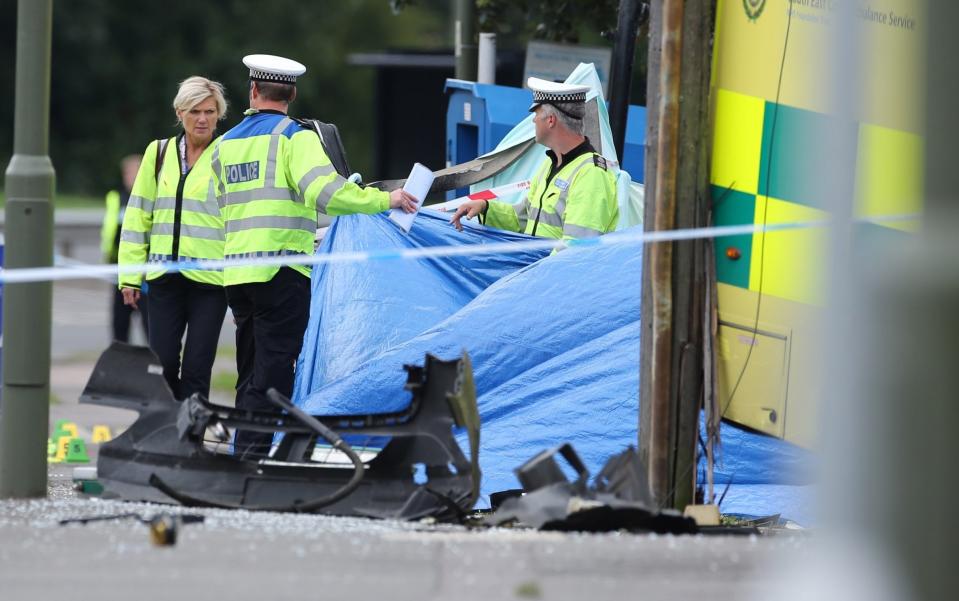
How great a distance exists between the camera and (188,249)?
695 centimetres

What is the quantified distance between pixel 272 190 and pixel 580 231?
56.6 inches

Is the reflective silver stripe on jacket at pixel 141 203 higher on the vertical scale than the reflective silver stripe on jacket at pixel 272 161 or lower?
lower

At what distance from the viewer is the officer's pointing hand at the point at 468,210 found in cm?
745

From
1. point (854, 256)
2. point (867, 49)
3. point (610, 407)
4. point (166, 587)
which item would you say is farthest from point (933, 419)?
point (610, 407)

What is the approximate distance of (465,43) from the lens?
36.5ft

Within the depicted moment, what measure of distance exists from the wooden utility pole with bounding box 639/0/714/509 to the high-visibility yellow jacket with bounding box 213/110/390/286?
141 centimetres

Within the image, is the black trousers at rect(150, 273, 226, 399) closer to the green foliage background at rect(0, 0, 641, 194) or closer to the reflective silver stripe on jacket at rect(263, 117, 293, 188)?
the reflective silver stripe on jacket at rect(263, 117, 293, 188)

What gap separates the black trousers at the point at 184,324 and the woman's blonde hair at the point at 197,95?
0.74 meters

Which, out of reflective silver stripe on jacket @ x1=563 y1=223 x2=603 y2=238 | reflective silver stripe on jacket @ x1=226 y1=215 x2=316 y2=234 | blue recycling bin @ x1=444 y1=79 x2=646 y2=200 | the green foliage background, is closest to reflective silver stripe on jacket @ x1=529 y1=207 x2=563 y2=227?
reflective silver stripe on jacket @ x1=563 y1=223 x2=603 y2=238

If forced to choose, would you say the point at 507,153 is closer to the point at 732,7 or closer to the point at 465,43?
the point at 465,43

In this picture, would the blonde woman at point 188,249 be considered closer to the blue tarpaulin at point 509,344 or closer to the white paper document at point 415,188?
the blue tarpaulin at point 509,344

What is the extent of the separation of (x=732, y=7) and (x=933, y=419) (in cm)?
368

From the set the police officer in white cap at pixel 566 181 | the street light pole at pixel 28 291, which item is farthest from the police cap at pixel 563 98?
the street light pole at pixel 28 291

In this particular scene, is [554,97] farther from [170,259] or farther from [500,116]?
[500,116]
